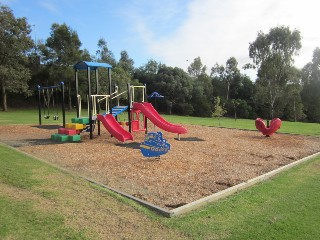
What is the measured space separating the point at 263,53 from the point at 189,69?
24543 millimetres

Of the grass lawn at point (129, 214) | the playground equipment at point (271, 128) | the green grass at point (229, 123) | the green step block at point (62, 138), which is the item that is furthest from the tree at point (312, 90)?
the grass lawn at point (129, 214)

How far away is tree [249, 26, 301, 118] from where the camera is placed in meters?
37.0

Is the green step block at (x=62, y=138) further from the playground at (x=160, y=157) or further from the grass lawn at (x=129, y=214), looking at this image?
the grass lawn at (x=129, y=214)

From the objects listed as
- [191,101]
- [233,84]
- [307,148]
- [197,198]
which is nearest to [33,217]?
[197,198]

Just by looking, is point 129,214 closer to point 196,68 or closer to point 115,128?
point 115,128

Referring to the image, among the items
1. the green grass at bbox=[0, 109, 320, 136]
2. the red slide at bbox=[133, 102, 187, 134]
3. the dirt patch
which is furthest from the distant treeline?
the dirt patch

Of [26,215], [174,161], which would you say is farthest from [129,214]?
[174,161]

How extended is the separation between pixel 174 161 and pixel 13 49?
3287 centimetres

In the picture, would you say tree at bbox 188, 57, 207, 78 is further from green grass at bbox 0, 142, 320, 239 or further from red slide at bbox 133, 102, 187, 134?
green grass at bbox 0, 142, 320, 239

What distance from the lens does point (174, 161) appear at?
913 centimetres

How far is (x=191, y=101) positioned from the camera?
1857 inches

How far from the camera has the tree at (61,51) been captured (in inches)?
1521

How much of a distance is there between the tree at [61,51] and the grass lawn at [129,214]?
34.0 meters

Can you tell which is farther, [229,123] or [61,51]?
[61,51]
